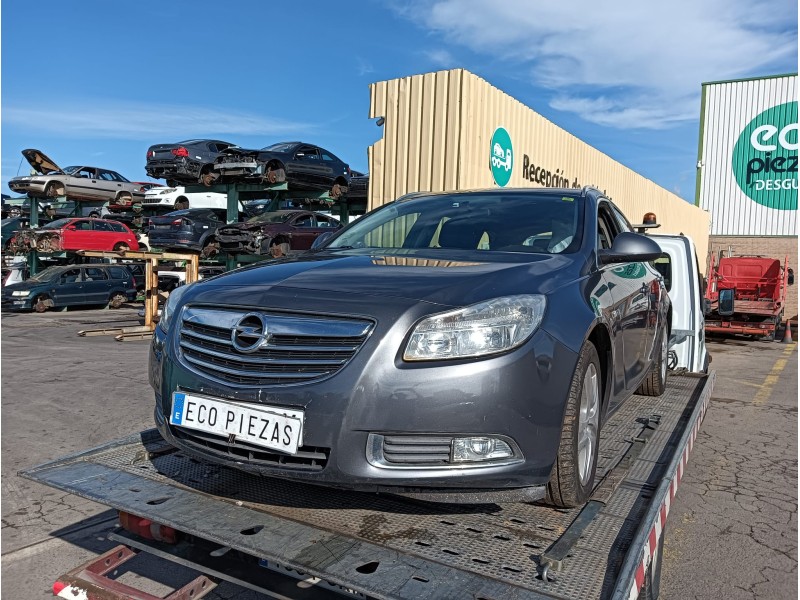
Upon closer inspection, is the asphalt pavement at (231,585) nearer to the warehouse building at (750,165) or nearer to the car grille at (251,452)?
the car grille at (251,452)

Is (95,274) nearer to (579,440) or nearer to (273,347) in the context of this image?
(273,347)

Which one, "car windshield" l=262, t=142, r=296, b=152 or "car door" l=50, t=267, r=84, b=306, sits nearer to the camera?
"car windshield" l=262, t=142, r=296, b=152

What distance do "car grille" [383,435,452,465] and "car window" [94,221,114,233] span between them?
71.1ft

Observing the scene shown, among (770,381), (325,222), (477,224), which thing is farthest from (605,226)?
(325,222)

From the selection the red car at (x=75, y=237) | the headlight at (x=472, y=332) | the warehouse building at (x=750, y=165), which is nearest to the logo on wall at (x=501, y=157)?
the headlight at (x=472, y=332)

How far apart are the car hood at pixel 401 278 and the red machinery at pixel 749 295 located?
473 inches

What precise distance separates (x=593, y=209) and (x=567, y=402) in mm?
1494

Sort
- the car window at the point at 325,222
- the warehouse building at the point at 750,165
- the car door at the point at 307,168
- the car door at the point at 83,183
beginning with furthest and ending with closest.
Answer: the car door at the point at 83,183 → the warehouse building at the point at 750,165 → the car door at the point at 307,168 → the car window at the point at 325,222

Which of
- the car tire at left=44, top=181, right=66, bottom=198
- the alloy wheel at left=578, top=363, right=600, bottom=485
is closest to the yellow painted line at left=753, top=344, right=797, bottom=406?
the alloy wheel at left=578, top=363, right=600, bottom=485

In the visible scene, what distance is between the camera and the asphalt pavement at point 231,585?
10.2ft

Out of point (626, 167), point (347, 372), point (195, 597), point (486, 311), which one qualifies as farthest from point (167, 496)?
point (626, 167)

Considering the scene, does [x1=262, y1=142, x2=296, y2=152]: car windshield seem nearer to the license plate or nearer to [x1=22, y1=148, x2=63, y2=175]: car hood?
[x1=22, y1=148, x2=63, y2=175]: car hood

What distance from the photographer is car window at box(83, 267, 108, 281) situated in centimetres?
2078

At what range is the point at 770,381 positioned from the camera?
927 cm
